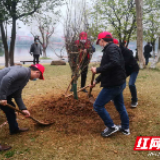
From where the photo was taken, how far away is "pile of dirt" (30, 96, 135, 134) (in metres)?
3.06

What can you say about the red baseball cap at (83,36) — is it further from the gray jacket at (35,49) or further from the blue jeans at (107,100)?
the gray jacket at (35,49)

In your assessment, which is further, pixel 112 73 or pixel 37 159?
pixel 112 73

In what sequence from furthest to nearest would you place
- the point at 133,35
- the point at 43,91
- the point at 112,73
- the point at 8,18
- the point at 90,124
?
the point at 133,35 → the point at 8,18 → the point at 43,91 → the point at 90,124 → the point at 112,73

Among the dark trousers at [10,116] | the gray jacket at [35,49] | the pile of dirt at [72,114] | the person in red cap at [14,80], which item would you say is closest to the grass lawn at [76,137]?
the pile of dirt at [72,114]

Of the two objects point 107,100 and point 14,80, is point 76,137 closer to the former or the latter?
point 107,100

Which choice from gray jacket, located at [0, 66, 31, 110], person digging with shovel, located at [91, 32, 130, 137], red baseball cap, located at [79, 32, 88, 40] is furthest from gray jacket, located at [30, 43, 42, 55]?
person digging with shovel, located at [91, 32, 130, 137]

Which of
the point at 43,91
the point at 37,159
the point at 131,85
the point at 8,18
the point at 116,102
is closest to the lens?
the point at 37,159

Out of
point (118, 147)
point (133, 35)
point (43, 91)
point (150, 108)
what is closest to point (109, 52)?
point (118, 147)

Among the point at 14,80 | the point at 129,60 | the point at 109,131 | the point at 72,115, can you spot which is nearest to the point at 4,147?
the point at 14,80

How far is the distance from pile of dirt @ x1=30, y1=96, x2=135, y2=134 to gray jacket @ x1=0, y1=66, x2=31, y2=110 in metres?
1.08

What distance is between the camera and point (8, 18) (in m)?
10.2

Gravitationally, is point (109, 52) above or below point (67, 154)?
above

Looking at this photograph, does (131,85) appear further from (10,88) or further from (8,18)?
(8,18)

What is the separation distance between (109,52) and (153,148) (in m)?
1.52
